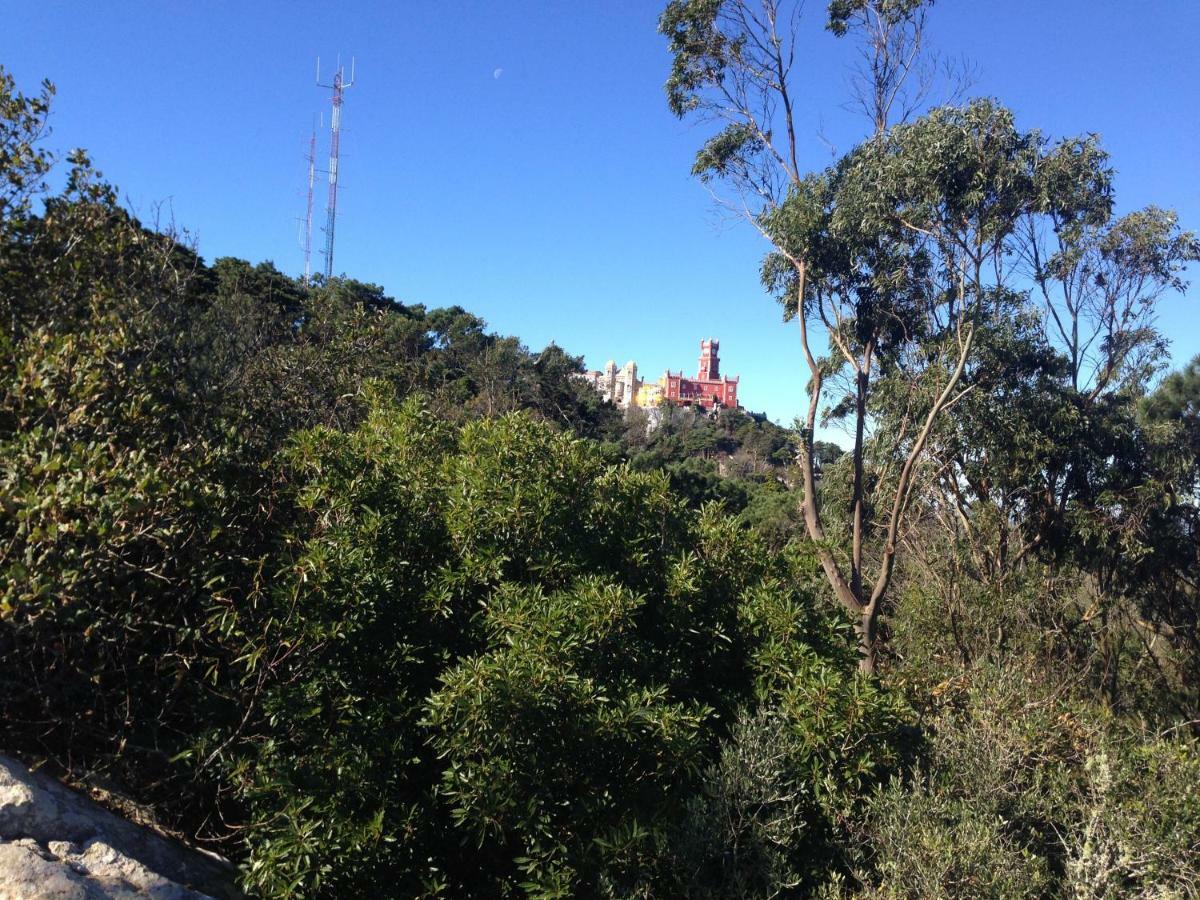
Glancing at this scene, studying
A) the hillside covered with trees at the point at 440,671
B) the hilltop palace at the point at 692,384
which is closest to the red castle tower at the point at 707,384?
the hilltop palace at the point at 692,384

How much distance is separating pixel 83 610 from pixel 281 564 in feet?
3.40

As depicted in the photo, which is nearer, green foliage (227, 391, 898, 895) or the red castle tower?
green foliage (227, 391, 898, 895)

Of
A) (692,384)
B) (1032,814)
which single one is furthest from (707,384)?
(1032,814)

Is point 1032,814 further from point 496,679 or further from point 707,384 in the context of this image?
point 707,384

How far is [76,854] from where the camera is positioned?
3.22 metres

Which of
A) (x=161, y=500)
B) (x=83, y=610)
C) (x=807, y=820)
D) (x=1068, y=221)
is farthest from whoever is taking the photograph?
(x=1068, y=221)

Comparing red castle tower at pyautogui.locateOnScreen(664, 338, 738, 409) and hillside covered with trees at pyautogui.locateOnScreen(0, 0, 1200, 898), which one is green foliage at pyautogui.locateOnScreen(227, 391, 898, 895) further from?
red castle tower at pyautogui.locateOnScreen(664, 338, 738, 409)

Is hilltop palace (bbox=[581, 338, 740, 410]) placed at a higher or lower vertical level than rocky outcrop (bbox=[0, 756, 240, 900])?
higher

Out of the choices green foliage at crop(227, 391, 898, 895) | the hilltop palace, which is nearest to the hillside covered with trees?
green foliage at crop(227, 391, 898, 895)

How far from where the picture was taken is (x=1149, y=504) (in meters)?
12.1

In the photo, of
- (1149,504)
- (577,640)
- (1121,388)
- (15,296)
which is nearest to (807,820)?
(577,640)

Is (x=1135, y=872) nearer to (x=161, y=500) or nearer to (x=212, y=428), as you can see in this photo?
(x=161, y=500)

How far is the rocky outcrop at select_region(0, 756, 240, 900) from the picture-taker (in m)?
2.92

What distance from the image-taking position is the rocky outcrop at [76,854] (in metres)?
2.92
